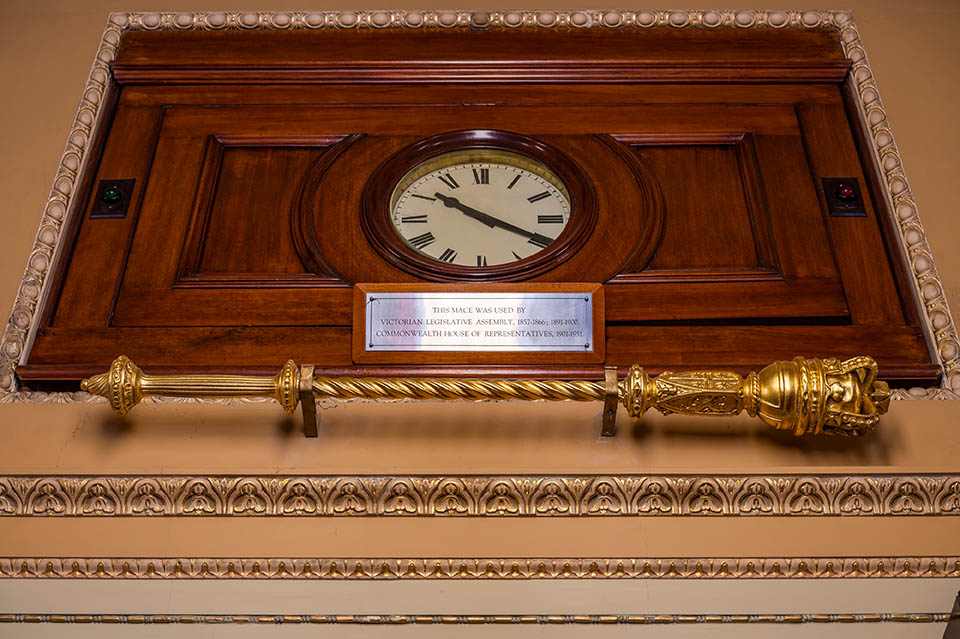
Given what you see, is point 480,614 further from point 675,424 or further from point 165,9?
point 165,9

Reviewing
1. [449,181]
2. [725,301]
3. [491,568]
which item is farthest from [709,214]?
[491,568]

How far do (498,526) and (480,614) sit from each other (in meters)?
0.20

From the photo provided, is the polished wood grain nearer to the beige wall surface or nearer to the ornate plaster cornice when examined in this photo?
the ornate plaster cornice

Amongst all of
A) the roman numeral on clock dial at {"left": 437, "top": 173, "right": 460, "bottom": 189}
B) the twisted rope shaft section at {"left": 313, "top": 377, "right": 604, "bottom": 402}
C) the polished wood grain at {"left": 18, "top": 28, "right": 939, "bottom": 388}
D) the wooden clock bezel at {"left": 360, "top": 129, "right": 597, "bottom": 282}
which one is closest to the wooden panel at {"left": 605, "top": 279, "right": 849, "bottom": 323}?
the polished wood grain at {"left": 18, "top": 28, "right": 939, "bottom": 388}

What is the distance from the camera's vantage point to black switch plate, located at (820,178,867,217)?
298 cm

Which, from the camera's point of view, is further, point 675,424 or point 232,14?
point 232,14

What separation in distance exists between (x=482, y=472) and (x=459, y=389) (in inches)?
7.8

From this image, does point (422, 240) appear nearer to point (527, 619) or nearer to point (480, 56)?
point (480, 56)

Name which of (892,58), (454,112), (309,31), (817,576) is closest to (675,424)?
(817,576)

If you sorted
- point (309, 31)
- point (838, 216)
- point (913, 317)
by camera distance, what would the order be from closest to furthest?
point (913, 317) < point (838, 216) < point (309, 31)

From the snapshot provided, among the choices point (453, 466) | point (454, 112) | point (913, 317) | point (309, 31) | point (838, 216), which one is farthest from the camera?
point (309, 31)

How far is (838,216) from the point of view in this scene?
117 inches

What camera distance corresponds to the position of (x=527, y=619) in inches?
90.9

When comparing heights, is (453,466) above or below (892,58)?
below
